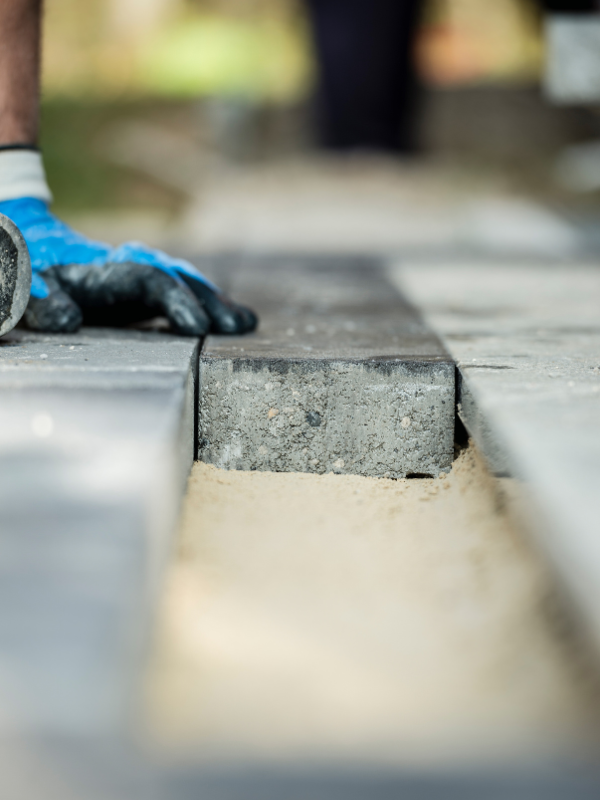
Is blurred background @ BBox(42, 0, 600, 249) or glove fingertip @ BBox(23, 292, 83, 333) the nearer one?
glove fingertip @ BBox(23, 292, 83, 333)

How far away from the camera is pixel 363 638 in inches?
32.8

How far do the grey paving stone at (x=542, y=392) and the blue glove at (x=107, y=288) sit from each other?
1.44 feet

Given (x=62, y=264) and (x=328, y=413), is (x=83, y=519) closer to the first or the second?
(x=328, y=413)

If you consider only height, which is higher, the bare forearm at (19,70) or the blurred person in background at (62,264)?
the bare forearm at (19,70)

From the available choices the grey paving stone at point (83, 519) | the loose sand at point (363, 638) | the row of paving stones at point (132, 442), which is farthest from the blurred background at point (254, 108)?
the loose sand at point (363, 638)

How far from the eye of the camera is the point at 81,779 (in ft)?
1.82

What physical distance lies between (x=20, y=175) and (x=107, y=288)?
29 centimetres

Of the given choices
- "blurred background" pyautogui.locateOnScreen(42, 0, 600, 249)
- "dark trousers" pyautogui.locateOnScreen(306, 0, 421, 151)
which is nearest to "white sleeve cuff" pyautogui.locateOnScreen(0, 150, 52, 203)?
"blurred background" pyautogui.locateOnScreen(42, 0, 600, 249)

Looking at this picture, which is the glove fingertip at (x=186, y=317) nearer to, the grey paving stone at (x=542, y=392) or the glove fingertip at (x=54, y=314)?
the glove fingertip at (x=54, y=314)

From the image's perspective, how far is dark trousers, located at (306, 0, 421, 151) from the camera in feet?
21.1

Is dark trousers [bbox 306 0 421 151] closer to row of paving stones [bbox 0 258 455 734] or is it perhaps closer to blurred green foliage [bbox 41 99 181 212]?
blurred green foliage [bbox 41 99 181 212]

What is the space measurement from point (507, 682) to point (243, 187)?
5.35m

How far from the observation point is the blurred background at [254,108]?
5.93m

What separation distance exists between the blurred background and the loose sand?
100 inches
